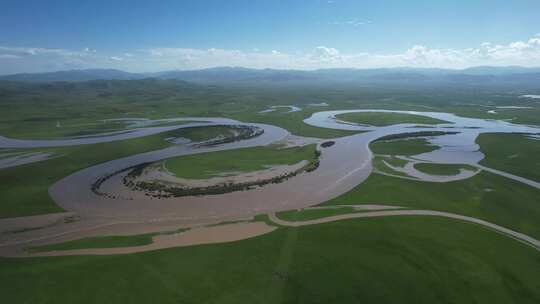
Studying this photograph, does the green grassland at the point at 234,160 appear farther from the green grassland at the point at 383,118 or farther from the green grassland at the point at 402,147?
the green grassland at the point at 383,118

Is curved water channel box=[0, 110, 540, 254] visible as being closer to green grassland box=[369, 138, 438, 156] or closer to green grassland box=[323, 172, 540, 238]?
green grassland box=[369, 138, 438, 156]

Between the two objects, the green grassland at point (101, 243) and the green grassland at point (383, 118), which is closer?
the green grassland at point (101, 243)

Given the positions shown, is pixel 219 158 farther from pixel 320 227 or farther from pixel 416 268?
pixel 416 268

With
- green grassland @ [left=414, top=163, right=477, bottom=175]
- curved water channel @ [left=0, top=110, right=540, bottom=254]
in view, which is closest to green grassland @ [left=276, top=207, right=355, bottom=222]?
curved water channel @ [left=0, top=110, right=540, bottom=254]

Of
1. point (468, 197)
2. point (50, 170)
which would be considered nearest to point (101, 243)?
point (50, 170)

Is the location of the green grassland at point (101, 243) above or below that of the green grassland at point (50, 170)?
below

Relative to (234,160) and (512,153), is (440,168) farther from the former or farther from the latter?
(234,160)

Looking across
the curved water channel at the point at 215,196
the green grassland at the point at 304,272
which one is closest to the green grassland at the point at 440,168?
the curved water channel at the point at 215,196
